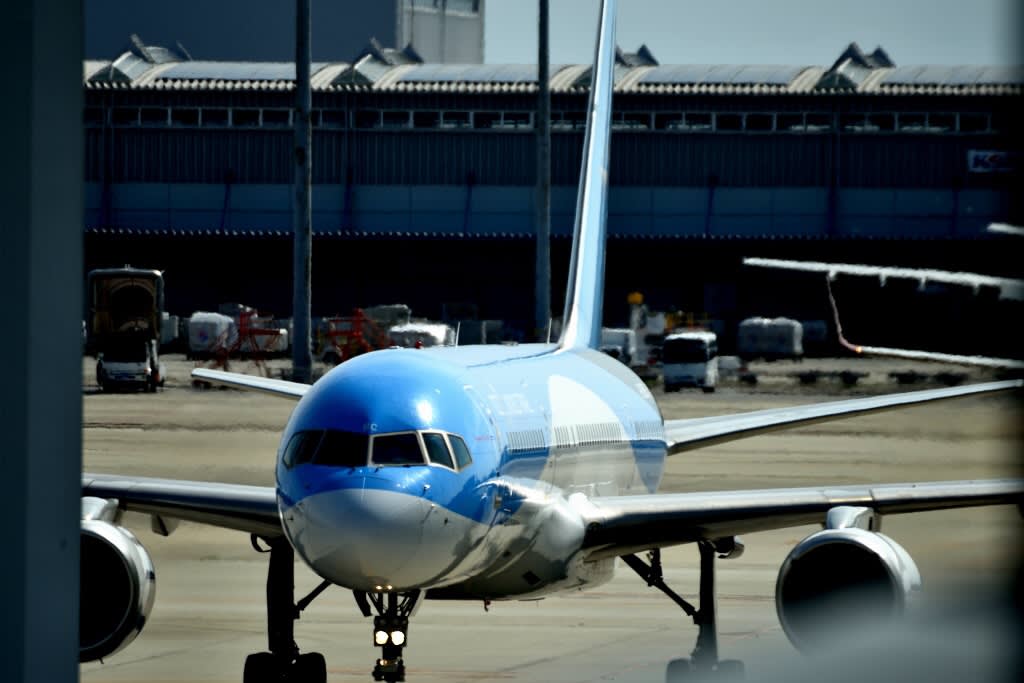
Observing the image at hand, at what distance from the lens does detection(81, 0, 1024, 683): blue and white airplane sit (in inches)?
579

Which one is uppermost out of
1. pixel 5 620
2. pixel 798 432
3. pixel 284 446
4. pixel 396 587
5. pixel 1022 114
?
pixel 1022 114

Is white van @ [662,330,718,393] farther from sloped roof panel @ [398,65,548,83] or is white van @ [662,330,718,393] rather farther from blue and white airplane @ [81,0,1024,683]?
blue and white airplane @ [81,0,1024,683]

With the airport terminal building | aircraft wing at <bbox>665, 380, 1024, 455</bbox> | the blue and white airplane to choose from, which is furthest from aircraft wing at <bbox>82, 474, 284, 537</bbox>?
the airport terminal building

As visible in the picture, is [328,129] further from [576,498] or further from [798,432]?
[576,498]

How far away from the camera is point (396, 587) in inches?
581

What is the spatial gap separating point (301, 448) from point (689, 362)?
64971mm

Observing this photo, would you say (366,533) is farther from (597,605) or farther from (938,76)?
(938,76)

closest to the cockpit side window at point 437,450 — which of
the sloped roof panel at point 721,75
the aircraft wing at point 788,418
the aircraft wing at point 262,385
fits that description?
the aircraft wing at point 262,385

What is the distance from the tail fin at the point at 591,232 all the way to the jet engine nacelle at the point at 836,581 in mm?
6640

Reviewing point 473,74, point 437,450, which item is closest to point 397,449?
point 437,450

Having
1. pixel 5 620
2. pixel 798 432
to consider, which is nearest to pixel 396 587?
pixel 5 620

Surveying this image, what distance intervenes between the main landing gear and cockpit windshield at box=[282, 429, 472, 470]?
17.1 ft

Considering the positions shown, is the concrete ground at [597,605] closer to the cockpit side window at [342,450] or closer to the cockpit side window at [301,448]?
the cockpit side window at [301,448]

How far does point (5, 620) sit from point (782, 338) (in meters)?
94.8
